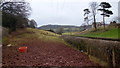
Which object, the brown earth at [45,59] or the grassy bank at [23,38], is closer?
the brown earth at [45,59]

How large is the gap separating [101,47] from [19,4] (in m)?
18.8

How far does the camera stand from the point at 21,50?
454 inches

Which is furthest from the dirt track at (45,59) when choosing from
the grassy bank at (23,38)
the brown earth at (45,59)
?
the grassy bank at (23,38)

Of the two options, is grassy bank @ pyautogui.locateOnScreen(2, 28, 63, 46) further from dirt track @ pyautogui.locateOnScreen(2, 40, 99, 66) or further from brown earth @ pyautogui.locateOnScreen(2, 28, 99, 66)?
dirt track @ pyautogui.locateOnScreen(2, 40, 99, 66)

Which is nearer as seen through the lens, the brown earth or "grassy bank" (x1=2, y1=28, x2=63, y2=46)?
the brown earth

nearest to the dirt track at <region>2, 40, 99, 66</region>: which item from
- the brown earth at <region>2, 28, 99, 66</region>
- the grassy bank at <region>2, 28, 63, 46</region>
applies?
the brown earth at <region>2, 28, 99, 66</region>

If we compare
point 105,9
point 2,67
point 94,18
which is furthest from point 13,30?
point 2,67

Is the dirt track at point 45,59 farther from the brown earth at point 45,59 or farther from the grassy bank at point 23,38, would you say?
the grassy bank at point 23,38

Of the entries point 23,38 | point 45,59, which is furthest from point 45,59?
point 23,38

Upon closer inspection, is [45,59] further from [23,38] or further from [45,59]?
[23,38]

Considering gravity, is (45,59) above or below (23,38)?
above

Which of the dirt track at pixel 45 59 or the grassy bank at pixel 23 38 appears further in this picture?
the grassy bank at pixel 23 38

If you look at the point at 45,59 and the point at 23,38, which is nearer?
the point at 45,59

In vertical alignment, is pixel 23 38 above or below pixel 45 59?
below
